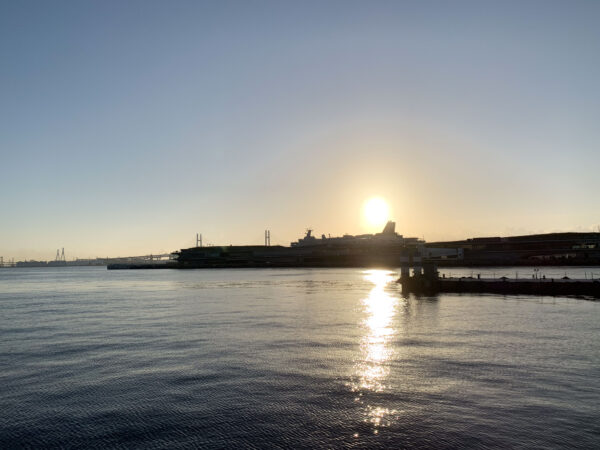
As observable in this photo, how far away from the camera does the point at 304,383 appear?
18531 mm

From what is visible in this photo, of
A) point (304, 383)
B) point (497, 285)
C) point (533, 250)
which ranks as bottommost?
point (497, 285)

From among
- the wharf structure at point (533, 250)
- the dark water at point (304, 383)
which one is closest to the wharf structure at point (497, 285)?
the dark water at point (304, 383)

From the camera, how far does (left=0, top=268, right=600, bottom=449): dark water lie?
44.1 ft

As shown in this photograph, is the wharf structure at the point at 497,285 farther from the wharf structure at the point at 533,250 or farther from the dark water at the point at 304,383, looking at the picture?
the wharf structure at the point at 533,250

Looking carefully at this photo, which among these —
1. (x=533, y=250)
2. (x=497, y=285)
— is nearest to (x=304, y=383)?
(x=497, y=285)

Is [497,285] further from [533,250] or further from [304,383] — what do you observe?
[533,250]

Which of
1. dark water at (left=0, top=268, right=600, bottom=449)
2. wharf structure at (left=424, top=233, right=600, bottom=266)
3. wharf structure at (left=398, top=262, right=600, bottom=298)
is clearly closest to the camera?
dark water at (left=0, top=268, right=600, bottom=449)

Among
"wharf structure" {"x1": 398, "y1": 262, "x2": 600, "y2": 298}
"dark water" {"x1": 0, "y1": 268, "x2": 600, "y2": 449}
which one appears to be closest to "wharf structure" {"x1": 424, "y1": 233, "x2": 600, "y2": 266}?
"wharf structure" {"x1": 398, "y1": 262, "x2": 600, "y2": 298}

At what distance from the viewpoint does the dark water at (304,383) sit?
44.1ft

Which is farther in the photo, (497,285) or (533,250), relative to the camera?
(533,250)

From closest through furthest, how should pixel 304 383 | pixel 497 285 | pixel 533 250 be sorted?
1. pixel 304 383
2. pixel 497 285
3. pixel 533 250

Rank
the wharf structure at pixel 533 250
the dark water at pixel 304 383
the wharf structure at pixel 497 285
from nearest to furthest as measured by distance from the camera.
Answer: the dark water at pixel 304 383
the wharf structure at pixel 497 285
the wharf structure at pixel 533 250

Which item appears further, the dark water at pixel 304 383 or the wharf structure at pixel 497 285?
the wharf structure at pixel 497 285

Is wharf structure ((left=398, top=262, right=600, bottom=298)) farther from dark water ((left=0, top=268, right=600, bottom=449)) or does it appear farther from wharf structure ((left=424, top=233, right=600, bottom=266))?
wharf structure ((left=424, top=233, right=600, bottom=266))
